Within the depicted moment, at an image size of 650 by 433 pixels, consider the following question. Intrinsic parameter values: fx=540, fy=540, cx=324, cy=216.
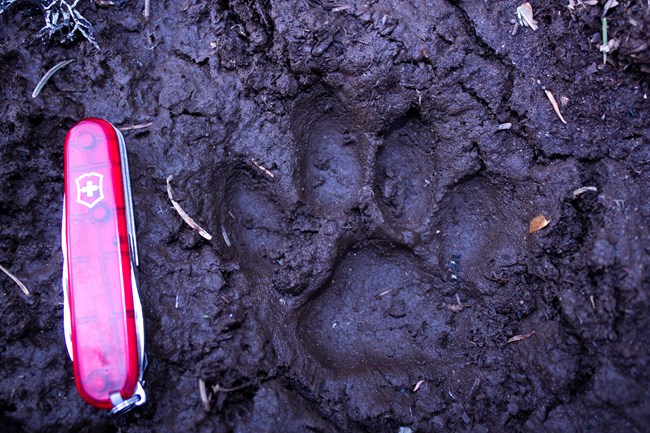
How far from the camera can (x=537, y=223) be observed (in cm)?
228

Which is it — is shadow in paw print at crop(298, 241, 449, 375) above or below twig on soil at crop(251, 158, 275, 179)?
below

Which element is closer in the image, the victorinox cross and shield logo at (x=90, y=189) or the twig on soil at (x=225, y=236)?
the victorinox cross and shield logo at (x=90, y=189)

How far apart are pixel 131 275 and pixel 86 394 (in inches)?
18.8

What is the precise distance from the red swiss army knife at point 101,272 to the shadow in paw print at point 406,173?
3.63 feet

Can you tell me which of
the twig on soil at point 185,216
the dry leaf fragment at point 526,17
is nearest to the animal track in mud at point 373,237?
the twig on soil at point 185,216

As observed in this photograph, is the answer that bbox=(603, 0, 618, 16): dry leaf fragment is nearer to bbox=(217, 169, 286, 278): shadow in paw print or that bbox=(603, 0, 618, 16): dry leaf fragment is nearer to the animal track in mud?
the animal track in mud

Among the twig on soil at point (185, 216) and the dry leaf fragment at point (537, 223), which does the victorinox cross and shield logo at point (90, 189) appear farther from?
the dry leaf fragment at point (537, 223)

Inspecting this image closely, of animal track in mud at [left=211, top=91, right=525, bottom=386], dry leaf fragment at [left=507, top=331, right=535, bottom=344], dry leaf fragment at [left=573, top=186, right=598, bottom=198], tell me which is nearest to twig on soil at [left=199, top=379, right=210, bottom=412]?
animal track in mud at [left=211, top=91, right=525, bottom=386]

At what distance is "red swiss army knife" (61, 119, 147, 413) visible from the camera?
82.0 inches

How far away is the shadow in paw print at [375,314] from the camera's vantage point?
7.66ft

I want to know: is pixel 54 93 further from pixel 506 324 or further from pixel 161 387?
pixel 506 324

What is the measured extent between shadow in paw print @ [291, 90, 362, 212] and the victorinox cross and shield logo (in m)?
0.84

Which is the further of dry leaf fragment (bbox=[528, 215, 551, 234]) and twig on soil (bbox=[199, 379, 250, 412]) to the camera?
dry leaf fragment (bbox=[528, 215, 551, 234])

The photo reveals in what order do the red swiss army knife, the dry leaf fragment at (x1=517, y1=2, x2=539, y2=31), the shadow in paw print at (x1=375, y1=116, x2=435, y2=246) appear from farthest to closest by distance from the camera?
the shadow in paw print at (x1=375, y1=116, x2=435, y2=246) < the dry leaf fragment at (x1=517, y1=2, x2=539, y2=31) < the red swiss army knife
